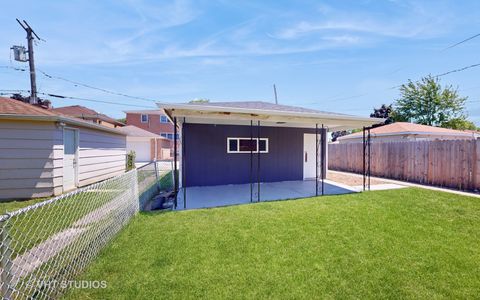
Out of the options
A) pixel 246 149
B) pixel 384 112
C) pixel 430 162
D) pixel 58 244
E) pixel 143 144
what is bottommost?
pixel 58 244

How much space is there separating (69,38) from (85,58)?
18.3 feet

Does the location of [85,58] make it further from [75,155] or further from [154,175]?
[154,175]

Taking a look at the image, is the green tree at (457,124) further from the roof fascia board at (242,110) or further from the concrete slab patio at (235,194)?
the roof fascia board at (242,110)

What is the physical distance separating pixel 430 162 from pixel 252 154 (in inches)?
269

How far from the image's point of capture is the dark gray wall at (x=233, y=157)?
30.2 ft

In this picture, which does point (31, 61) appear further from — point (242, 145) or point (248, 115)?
point (248, 115)

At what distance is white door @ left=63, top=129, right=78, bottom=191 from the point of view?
7.65 metres

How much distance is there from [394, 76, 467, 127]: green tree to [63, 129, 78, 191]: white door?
31734 millimetres

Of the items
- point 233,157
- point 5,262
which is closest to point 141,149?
point 233,157

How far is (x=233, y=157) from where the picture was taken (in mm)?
9672

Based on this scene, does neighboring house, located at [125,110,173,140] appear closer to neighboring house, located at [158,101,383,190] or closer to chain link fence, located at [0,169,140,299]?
neighboring house, located at [158,101,383,190]

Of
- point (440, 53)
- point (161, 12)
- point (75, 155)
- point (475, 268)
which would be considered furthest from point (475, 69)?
point (75, 155)

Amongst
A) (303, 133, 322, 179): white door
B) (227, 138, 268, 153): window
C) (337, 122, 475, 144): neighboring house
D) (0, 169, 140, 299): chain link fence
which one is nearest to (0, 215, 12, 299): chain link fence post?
(0, 169, 140, 299): chain link fence

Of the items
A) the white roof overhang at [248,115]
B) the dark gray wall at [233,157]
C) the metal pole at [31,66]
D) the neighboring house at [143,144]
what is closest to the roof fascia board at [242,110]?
the white roof overhang at [248,115]
